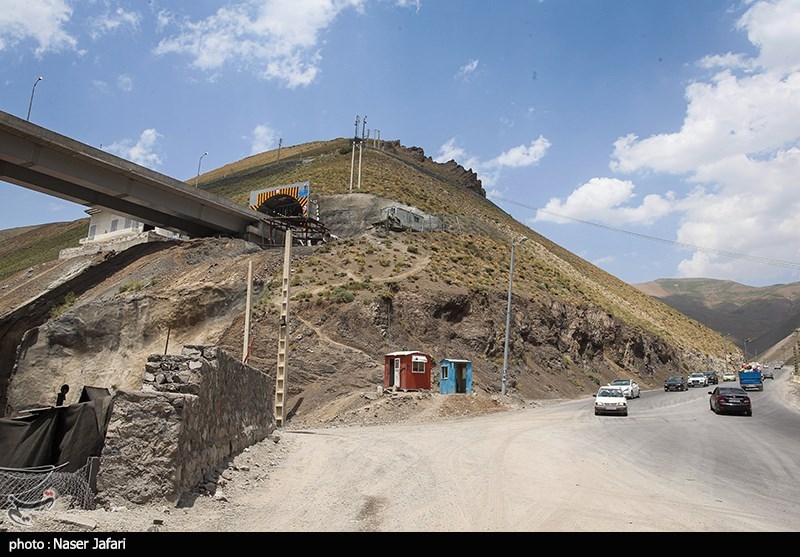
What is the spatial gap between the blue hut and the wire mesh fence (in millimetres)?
24603

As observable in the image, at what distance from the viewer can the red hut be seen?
28.5 meters

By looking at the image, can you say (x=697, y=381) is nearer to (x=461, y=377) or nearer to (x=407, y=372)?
(x=461, y=377)

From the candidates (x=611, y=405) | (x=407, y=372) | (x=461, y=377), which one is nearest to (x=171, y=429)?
(x=407, y=372)

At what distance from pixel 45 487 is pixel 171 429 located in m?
1.54

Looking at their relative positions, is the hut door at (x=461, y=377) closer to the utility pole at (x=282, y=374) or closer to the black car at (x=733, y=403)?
the utility pole at (x=282, y=374)

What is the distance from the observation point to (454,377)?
31.4 m

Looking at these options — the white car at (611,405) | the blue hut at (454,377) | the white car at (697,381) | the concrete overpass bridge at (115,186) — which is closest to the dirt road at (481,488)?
the white car at (611,405)

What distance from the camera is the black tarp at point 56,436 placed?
23.0 feet

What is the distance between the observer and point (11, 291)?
49312 millimetres

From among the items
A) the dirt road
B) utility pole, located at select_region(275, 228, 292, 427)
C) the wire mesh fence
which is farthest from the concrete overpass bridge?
the wire mesh fence
